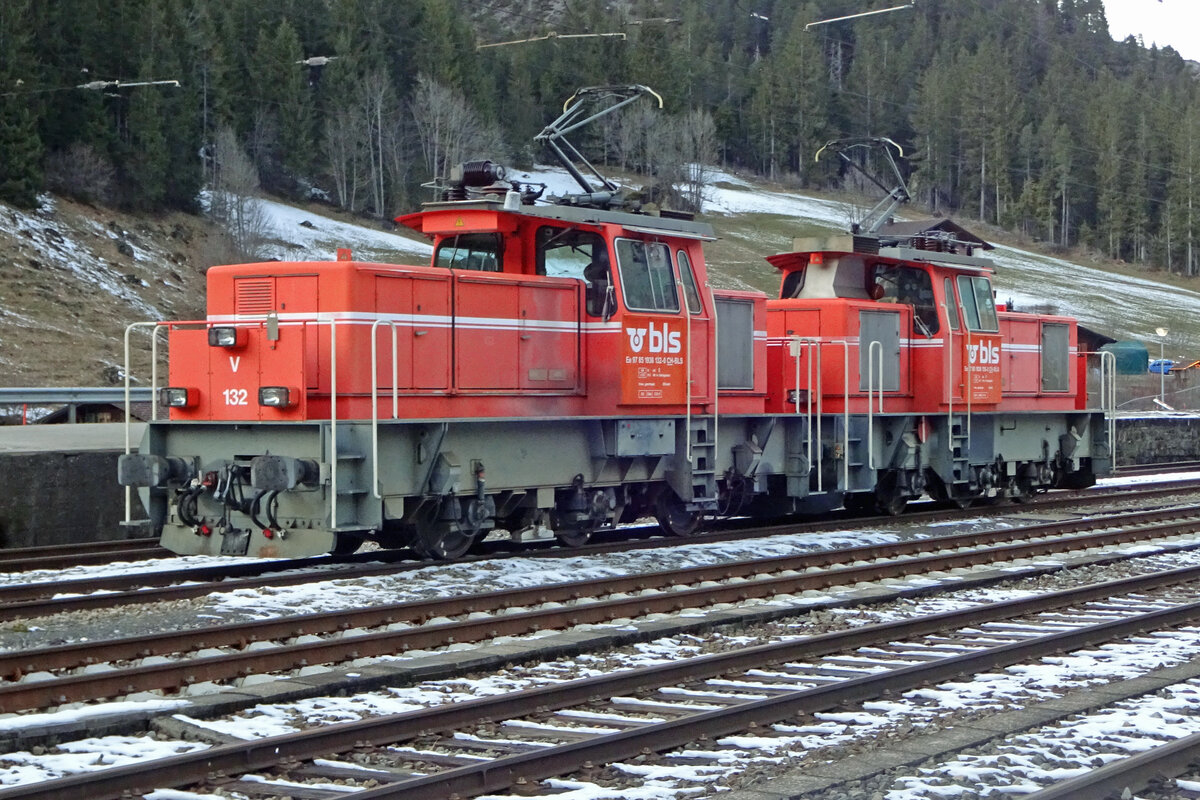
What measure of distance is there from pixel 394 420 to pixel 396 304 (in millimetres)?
1130

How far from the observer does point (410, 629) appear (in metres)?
8.80

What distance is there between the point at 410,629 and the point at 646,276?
6.10 metres

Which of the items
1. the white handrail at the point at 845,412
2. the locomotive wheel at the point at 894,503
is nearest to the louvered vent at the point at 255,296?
the white handrail at the point at 845,412

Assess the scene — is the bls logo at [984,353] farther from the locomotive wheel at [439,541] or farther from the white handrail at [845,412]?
the locomotive wheel at [439,541]

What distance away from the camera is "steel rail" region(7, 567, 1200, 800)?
5.51m

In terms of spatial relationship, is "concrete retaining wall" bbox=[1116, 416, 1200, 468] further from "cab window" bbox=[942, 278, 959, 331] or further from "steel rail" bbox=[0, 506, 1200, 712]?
"steel rail" bbox=[0, 506, 1200, 712]

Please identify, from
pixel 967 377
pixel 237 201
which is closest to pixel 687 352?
pixel 967 377

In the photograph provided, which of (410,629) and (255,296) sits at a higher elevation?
(255,296)

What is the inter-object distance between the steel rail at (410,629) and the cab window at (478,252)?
389 centimetres

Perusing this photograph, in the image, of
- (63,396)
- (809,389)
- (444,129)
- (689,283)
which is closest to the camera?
(689,283)

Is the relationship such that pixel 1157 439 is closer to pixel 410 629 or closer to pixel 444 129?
pixel 410 629

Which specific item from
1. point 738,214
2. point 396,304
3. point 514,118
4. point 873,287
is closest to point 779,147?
point 738,214

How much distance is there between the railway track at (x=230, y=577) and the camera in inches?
399

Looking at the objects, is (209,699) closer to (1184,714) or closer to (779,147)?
(1184,714)
